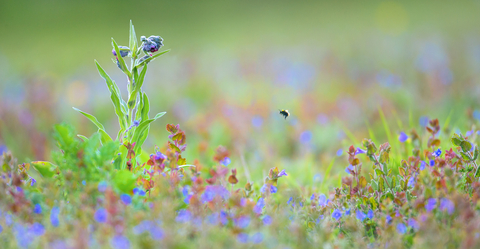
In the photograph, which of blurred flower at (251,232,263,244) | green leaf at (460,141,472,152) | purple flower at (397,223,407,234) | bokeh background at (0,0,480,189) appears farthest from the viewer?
bokeh background at (0,0,480,189)

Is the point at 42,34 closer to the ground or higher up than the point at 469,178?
higher up

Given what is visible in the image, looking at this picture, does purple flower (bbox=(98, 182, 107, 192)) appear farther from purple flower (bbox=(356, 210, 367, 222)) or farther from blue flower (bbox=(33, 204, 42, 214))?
purple flower (bbox=(356, 210, 367, 222))

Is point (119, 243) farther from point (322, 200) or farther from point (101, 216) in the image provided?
point (322, 200)

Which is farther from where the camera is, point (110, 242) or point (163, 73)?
point (163, 73)

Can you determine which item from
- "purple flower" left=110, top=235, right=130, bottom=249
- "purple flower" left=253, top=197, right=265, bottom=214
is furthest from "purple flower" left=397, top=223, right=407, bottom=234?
"purple flower" left=110, top=235, right=130, bottom=249

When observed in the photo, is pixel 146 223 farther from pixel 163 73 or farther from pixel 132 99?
pixel 163 73

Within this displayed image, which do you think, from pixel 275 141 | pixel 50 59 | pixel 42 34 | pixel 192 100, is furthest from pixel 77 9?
pixel 275 141
